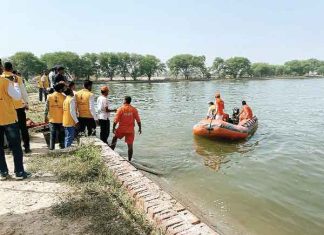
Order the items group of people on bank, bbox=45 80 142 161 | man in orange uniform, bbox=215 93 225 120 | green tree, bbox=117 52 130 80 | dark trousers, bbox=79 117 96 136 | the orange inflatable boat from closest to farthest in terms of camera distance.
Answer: group of people on bank, bbox=45 80 142 161 → dark trousers, bbox=79 117 96 136 → the orange inflatable boat → man in orange uniform, bbox=215 93 225 120 → green tree, bbox=117 52 130 80

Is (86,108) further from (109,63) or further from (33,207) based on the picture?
(109,63)

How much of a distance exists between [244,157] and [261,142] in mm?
3075

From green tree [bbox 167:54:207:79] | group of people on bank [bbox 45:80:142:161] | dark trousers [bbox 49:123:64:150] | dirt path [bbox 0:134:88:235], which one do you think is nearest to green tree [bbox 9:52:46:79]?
green tree [bbox 167:54:207:79]

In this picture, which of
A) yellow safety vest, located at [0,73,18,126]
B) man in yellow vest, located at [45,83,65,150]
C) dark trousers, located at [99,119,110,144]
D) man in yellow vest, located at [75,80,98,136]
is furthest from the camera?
dark trousers, located at [99,119,110,144]

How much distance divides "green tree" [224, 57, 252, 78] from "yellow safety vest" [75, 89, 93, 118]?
136834 mm

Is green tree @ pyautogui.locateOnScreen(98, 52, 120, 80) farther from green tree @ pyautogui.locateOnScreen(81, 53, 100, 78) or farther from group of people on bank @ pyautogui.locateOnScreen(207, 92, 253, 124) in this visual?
group of people on bank @ pyautogui.locateOnScreen(207, 92, 253, 124)

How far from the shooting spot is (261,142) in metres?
14.9

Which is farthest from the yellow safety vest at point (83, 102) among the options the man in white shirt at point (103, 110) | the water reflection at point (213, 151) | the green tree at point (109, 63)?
the green tree at point (109, 63)

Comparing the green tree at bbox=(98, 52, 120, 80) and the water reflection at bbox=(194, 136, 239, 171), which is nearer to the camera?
the water reflection at bbox=(194, 136, 239, 171)

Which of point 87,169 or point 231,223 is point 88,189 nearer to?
point 87,169

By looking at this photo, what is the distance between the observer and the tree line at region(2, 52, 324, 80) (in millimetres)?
97312

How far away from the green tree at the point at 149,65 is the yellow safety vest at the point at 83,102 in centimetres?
10778

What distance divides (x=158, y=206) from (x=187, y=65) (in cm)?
12851

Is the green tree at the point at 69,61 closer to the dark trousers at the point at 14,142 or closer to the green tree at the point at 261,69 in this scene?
the green tree at the point at 261,69
